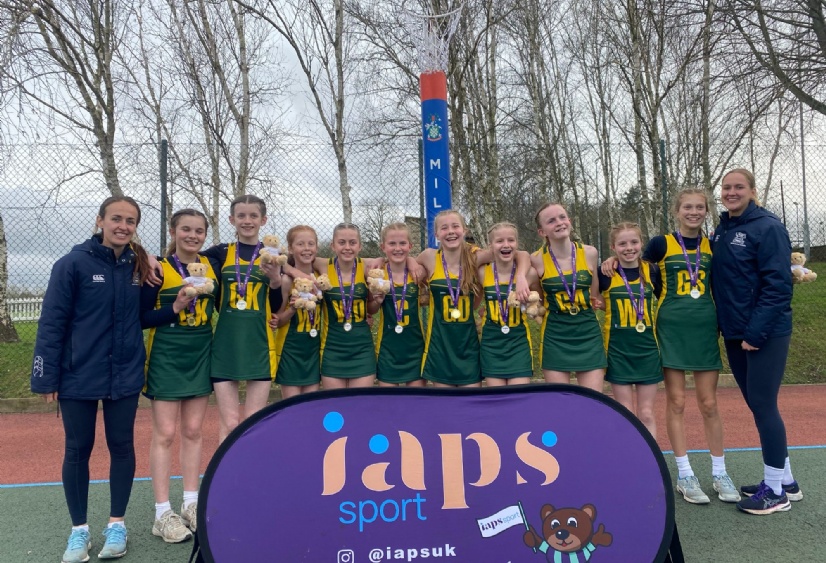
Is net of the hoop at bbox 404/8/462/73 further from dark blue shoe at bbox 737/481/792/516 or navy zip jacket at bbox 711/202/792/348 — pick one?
dark blue shoe at bbox 737/481/792/516

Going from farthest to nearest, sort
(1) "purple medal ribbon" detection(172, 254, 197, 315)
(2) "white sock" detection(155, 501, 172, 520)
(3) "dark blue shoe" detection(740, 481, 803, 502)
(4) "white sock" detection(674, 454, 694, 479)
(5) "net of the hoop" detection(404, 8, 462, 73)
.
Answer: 1. (5) "net of the hoop" detection(404, 8, 462, 73)
2. (4) "white sock" detection(674, 454, 694, 479)
3. (3) "dark blue shoe" detection(740, 481, 803, 502)
4. (1) "purple medal ribbon" detection(172, 254, 197, 315)
5. (2) "white sock" detection(155, 501, 172, 520)

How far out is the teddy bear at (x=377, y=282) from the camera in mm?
3727

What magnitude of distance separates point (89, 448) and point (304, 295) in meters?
1.56

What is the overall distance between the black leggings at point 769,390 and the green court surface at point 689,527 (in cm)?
40

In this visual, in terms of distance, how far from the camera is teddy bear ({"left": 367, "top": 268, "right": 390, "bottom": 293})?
3727 mm

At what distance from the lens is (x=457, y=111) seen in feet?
36.7

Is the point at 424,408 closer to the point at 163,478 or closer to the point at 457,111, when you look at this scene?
the point at 163,478

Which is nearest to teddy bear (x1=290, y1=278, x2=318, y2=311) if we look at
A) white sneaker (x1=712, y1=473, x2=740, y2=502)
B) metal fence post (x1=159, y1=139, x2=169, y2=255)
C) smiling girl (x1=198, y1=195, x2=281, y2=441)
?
smiling girl (x1=198, y1=195, x2=281, y2=441)

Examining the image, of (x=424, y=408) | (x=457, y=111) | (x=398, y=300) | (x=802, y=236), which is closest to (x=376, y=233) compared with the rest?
(x=457, y=111)

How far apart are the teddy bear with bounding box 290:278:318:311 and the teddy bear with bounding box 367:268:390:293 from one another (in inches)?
15.7

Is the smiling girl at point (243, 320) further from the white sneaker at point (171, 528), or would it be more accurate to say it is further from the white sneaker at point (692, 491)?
the white sneaker at point (692, 491)

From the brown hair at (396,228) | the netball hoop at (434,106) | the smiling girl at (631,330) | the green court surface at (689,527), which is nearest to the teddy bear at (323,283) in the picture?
the brown hair at (396,228)

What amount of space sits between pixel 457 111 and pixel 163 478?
30.6 ft

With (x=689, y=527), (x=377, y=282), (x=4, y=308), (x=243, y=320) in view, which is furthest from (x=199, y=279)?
(x=4, y=308)
